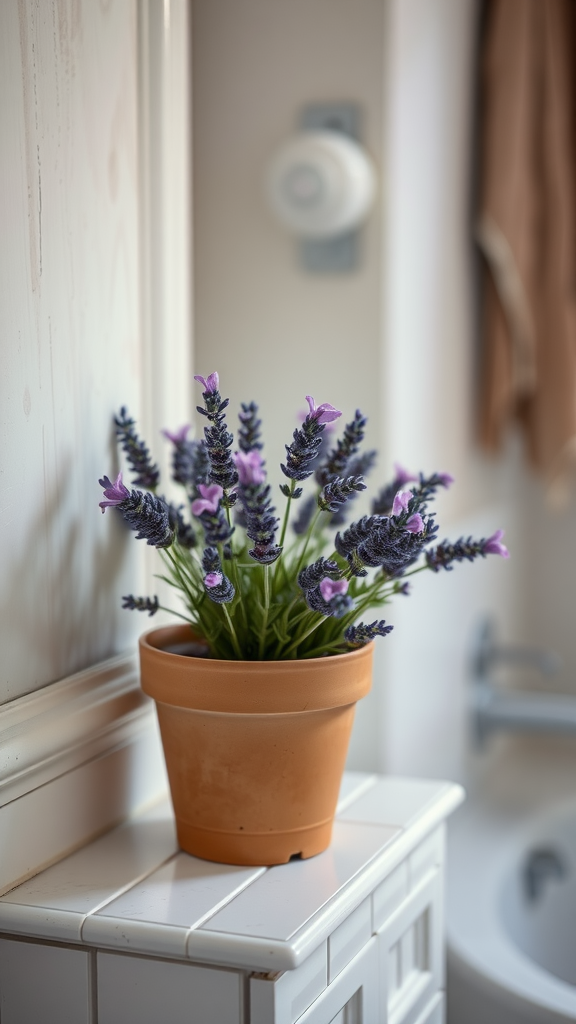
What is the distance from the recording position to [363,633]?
751 millimetres

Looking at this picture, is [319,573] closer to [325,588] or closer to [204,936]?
[325,588]

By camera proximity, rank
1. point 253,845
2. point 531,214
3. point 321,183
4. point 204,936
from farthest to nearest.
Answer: point 531,214 < point 321,183 < point 253,845 < point 204,936

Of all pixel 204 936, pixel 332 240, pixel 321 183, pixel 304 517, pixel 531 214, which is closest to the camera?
Result: pixel 204 936

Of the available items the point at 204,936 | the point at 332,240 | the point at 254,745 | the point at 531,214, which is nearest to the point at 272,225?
the point at 332,240

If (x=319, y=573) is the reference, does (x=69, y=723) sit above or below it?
below

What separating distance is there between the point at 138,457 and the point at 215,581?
0.58 ft

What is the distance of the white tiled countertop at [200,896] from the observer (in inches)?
26.4

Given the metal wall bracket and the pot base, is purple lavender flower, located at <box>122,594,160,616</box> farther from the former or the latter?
the metal wall bracket

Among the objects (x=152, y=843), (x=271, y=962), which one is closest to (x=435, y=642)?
(x=152, y=843)

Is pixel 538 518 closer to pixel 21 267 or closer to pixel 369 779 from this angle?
pixel 369 779

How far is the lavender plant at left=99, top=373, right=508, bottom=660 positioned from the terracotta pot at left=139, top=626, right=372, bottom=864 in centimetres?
3

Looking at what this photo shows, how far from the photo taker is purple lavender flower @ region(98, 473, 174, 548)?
0.71m

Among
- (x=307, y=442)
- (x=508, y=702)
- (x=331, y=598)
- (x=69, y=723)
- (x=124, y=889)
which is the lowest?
(x=508, y=702)

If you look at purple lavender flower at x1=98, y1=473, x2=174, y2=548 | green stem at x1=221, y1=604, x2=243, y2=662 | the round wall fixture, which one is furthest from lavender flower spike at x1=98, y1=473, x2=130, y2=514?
the round wall fixture
